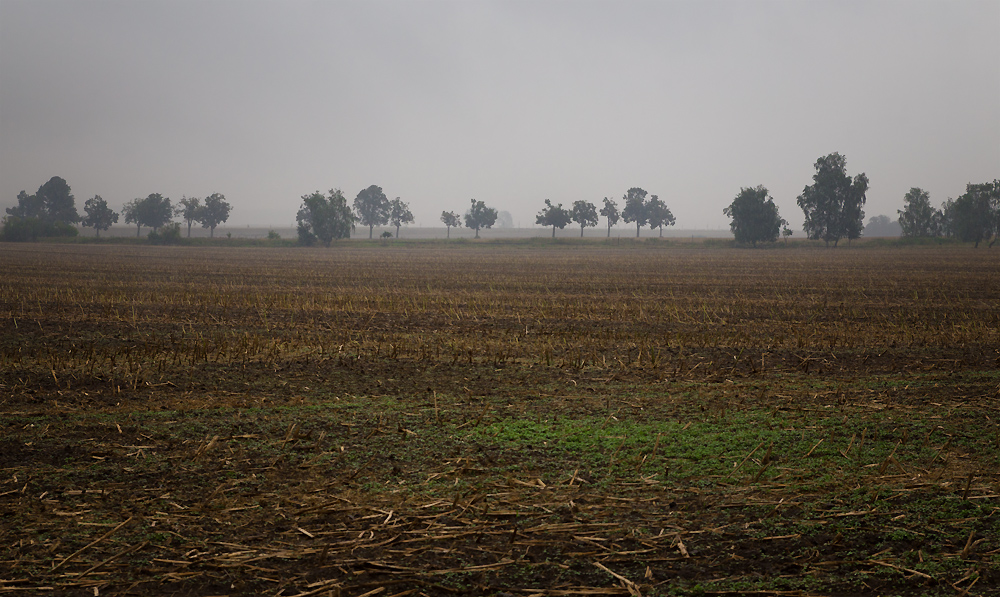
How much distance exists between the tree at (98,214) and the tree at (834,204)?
5824 inches

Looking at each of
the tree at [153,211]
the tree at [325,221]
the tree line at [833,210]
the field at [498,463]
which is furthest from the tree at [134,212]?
the field at [498,463]

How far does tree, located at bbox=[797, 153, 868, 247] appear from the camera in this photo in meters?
115

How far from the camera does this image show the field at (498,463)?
5559 millimetres

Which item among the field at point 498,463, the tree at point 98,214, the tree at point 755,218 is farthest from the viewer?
the tree at point 98,214

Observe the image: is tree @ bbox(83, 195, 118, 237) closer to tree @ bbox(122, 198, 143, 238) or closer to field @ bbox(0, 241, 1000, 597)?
tree @ bbox(122, 198, 143, 238)

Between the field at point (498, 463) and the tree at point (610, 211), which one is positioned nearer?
the field at point (498, 463)

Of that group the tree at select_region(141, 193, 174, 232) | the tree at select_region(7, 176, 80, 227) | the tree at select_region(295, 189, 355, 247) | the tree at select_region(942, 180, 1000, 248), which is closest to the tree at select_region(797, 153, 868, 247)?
the tree at select_region(942, 180, 1000, 248)

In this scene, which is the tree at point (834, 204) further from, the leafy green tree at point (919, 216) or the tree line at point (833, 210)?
the leafy green tree at point (919, 216)

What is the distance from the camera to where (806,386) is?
12227 mm

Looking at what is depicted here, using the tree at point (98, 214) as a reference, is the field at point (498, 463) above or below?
below

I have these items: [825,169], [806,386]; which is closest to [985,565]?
[806,386]

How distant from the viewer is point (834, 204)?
116125 mm

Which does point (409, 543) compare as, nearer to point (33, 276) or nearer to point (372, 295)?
point (372, 295)

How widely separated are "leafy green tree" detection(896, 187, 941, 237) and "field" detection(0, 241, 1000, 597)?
143m
